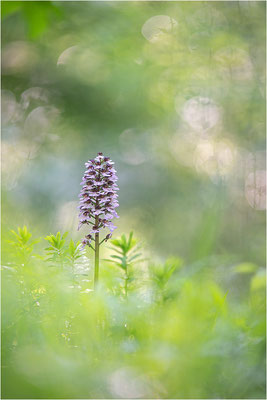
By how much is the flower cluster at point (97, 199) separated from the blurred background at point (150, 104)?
33.0 inches

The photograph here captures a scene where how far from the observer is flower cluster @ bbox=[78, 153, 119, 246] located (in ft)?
0.86

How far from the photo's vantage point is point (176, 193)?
70.5 inches

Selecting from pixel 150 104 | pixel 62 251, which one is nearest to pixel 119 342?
pixel 62 251

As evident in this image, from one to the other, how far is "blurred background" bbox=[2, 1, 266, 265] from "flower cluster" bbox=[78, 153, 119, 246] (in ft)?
2.75

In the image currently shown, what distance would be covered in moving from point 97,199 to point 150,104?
1348mm

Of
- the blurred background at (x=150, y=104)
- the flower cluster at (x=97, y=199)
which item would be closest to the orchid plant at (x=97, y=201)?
the flower cluster at (x=97, y=199)

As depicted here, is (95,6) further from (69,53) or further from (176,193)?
(176,193)

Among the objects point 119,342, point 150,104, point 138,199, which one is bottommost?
point 119,342

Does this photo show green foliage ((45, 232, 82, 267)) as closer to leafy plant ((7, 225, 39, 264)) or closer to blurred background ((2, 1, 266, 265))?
leafy plant ((7, 225, 39, 264))

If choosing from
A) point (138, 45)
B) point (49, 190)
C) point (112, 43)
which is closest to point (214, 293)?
point (49, 190)

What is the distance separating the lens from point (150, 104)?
154 centimetres

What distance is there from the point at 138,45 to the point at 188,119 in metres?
0.40

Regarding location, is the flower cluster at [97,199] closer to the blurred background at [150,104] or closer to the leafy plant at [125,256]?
the leafy plant at [125,256]

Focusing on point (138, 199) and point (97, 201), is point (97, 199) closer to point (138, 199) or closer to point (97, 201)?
point (97, 201)
